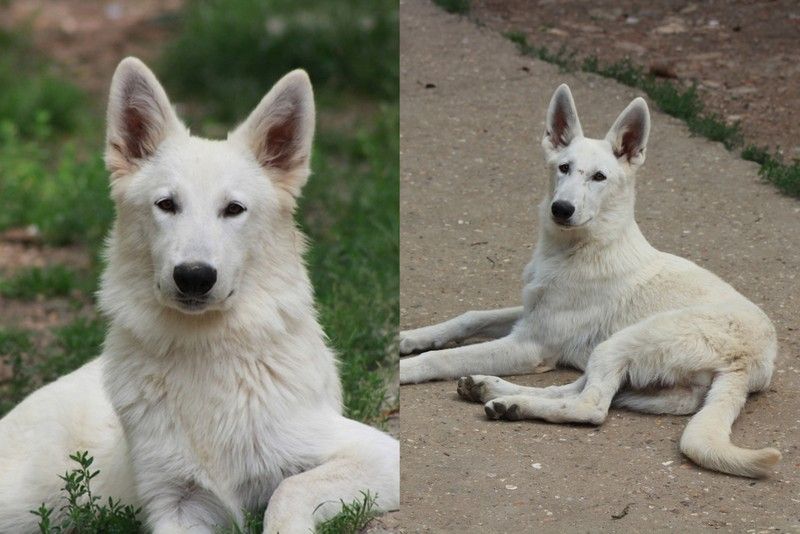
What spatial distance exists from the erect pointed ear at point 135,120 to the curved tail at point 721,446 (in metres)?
2.33

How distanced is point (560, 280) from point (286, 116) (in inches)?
51.2

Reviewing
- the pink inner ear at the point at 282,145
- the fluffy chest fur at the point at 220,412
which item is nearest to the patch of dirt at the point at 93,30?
the pink inner ear at the point at 282,145

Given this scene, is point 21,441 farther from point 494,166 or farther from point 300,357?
point 494,166

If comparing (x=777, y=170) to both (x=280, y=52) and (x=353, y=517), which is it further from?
(x=280, y=52)

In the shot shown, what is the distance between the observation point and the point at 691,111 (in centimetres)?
521

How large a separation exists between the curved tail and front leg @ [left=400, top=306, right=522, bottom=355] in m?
1.07

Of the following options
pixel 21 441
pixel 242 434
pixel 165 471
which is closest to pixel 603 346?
pixel 242 434

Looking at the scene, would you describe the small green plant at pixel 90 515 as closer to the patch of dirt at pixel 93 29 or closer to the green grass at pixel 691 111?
the green grass at pixel 691 111

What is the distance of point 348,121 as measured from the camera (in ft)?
41.3

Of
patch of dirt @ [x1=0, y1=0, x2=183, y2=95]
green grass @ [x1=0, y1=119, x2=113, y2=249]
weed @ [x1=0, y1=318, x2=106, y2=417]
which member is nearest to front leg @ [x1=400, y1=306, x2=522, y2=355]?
weed @ [x1=0, y1=318, x2=106, y2=417]

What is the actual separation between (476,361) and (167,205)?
144 cm

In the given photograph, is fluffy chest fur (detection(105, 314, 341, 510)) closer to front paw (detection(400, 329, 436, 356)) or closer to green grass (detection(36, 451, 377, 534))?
green grass (detection(36, 451, 377, 534))

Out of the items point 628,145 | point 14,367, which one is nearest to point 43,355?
point 14,367

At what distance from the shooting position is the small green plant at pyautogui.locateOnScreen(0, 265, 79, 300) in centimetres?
954
